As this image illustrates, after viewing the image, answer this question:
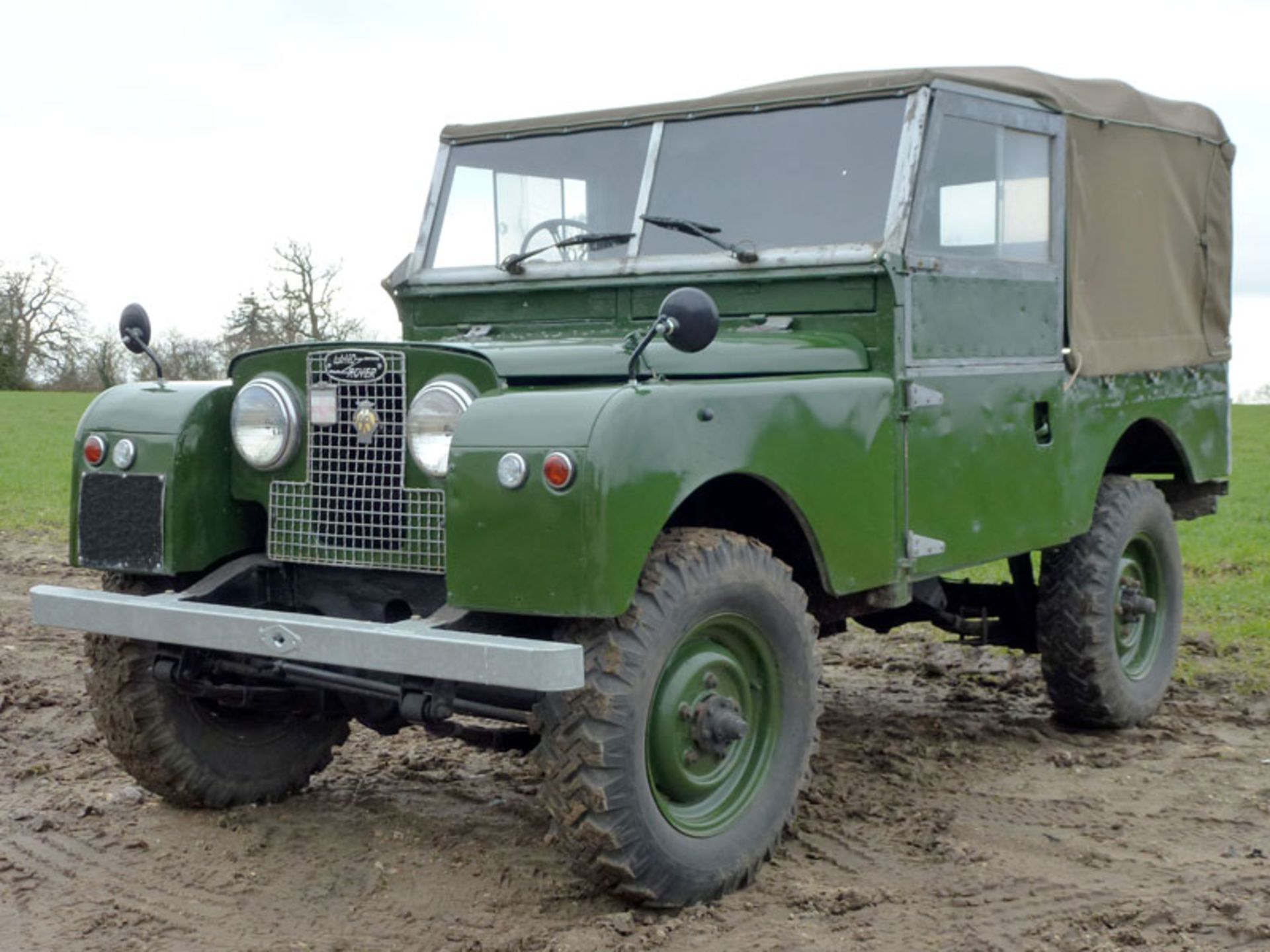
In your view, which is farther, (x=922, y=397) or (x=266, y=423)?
(x=922, y=397)

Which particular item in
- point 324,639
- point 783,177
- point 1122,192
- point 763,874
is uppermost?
point 1122,192

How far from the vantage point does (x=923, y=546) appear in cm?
528

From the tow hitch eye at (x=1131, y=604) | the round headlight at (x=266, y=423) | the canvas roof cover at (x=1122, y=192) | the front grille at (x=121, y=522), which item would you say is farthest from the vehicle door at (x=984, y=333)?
the front grille at (x=121, y=522)

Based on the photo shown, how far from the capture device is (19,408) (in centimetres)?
3369

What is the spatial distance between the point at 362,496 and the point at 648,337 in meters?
1.08

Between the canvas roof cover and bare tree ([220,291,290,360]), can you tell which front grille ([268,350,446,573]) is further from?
bare tree ([220,291,290,360])

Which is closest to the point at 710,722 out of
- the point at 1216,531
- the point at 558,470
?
the point at 558,470

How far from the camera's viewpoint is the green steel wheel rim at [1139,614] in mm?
6738

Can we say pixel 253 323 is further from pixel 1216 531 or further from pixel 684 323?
pixel 684 323

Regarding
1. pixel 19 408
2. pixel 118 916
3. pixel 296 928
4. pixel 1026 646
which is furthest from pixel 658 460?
pixel 19 408

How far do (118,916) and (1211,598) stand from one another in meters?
7.68

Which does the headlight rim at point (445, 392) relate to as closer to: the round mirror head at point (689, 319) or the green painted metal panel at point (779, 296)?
the round mirror head at point (689, 319)

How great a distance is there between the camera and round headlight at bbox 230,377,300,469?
482cm

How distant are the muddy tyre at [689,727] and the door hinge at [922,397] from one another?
2.80 ft
